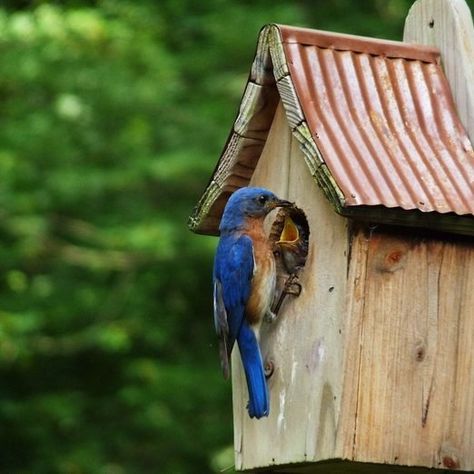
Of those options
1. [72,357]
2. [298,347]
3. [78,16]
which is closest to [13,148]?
[78,16]

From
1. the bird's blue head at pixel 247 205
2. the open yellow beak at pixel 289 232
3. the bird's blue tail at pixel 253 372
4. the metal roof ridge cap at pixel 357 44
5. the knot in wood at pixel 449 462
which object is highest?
the metal roof ridge cap at pixel 357 44

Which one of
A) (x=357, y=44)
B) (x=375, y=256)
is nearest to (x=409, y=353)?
(x=375, y=256)

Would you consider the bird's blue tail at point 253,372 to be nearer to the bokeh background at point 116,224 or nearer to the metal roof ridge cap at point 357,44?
the metal roof ridge cap at point 357,44

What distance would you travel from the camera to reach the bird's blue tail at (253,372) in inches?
169

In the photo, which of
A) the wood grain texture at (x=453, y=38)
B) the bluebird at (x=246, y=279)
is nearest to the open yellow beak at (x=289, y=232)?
the bluebird at (x=246, y=279)

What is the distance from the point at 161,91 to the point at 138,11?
0.83 m

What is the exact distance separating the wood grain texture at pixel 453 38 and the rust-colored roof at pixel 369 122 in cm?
3

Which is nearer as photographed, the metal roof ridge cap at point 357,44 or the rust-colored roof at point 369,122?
the rust-colored roof at point 369,122

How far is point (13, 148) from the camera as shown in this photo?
9.13 m

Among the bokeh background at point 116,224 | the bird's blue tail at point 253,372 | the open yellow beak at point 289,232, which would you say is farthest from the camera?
the bokeh background at point 116,224

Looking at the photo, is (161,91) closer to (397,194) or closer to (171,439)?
(171,439)

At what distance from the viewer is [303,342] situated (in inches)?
167

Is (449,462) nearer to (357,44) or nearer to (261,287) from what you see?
(261,287)

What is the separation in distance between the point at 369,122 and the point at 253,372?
0.82 meters
